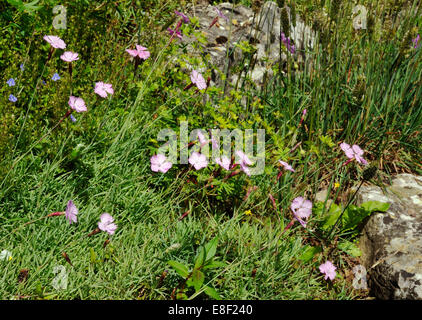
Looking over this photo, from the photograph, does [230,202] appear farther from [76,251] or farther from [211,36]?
[211,36]

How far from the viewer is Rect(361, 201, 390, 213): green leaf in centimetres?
241

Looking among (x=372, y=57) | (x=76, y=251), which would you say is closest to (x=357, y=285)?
(x=76, y=251)

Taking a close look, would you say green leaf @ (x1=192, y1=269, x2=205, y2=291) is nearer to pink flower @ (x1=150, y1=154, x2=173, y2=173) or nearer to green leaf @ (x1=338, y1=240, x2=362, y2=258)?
pink flower @ (x1=150, y1=154, x2=173, y2=173)

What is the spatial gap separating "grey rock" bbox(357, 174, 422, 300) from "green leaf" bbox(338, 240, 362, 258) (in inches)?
1.7

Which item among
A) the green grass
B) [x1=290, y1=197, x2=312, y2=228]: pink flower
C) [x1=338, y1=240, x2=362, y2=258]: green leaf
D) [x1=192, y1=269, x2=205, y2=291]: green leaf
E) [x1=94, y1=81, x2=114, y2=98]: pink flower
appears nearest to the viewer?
[x1=192, y1=269, x2=205, y2=291]: green leaf

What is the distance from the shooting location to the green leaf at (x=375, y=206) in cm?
241

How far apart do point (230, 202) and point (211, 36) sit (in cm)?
168

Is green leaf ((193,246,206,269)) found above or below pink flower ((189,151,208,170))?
below

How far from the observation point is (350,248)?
2391mm

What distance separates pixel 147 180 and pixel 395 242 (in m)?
1.48

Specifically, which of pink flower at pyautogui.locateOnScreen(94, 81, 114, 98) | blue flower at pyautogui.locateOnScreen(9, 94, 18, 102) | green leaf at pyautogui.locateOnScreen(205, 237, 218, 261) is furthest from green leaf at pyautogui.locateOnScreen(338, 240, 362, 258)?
blue flower at pyautogui.locateOnScreen(9, 94, 18, 102)

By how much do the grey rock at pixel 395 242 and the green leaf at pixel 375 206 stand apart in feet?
0.12

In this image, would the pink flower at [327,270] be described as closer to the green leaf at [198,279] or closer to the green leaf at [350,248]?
the green leaf at [350,248]

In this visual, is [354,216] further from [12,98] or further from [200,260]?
[12,98]
